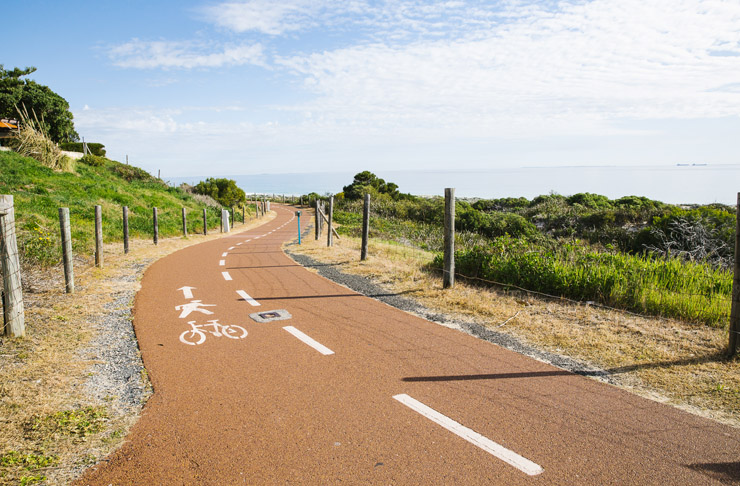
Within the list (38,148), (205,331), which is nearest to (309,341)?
(205,331)

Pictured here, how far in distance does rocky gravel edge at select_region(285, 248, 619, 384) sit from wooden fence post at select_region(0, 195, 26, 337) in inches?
212

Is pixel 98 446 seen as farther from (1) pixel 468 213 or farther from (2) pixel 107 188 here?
(2) pixel 107 188

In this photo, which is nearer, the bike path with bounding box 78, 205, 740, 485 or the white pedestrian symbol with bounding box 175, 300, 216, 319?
the bike path with bounding box 78, 205, 740, 485

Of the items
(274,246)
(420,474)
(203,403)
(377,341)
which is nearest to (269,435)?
(203,403)

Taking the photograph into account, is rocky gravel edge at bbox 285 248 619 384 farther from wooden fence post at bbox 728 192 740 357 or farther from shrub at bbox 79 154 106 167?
shrub at bbox 79 154 106 167

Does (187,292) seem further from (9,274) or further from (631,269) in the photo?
(631,269)

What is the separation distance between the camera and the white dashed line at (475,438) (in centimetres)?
323

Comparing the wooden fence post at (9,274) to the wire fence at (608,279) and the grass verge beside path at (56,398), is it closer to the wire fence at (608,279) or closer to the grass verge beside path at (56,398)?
the grass verge beside path at (56,398)

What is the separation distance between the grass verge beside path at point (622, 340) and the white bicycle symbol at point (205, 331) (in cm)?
324

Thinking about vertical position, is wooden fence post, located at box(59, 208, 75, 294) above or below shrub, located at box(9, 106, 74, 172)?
below

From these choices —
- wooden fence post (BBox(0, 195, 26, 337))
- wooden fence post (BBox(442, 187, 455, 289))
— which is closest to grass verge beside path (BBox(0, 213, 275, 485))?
wooden fence post (BBox(0, 195, 26, 337))

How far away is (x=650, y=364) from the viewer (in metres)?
5.13

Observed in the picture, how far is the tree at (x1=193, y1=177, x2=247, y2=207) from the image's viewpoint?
47.6 meters

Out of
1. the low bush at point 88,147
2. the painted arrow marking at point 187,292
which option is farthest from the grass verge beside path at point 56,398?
the low bush at point 88,147
